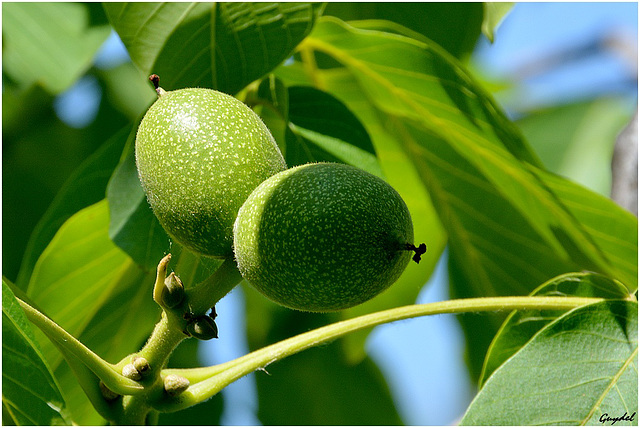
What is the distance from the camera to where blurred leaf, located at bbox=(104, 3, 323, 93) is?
4.59 feet

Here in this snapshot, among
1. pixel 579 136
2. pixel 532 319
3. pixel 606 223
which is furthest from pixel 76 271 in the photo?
pixel 579 136

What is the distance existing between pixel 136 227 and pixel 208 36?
40 centimetres

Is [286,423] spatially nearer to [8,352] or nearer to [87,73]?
[87,73]

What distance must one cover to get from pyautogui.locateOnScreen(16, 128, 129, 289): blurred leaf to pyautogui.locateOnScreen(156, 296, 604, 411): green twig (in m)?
0.58

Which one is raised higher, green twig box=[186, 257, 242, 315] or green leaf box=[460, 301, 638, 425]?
green twig box=[186, 257, 242, 315]

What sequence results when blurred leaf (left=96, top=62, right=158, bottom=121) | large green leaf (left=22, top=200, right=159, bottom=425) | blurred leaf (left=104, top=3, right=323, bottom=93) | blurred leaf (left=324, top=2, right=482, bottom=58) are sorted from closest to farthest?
blurred leaf (left=104, top=3, right=323, bottom=93)
large green leaf (left=22, top=200, right=159, bottom=425)
blurred leaf (left=324, top=2, right=482, bottom=58)
blurred leaf (left=96, top=62, right=158, bottom=121)

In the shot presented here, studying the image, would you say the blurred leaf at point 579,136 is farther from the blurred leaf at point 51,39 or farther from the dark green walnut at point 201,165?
the dark green walnut at point 201,165

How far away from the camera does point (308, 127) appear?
1.63 m

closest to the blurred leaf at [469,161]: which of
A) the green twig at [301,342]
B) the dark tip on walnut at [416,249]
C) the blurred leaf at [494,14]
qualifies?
the blurred leaf at [494,14]

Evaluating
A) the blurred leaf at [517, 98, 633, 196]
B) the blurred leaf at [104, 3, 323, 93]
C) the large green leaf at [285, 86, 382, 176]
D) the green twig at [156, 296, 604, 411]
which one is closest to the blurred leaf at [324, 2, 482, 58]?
the large green leaf at [285, 86, 382, 176]

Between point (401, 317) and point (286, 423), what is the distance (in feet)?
4.46

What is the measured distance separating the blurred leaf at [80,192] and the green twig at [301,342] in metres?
Answer: 0.58

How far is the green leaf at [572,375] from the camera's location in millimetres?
1244

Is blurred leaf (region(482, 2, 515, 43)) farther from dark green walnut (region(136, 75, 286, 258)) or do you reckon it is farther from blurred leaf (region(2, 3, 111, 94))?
blurred leaf (region(2, 3, 111, 94))
